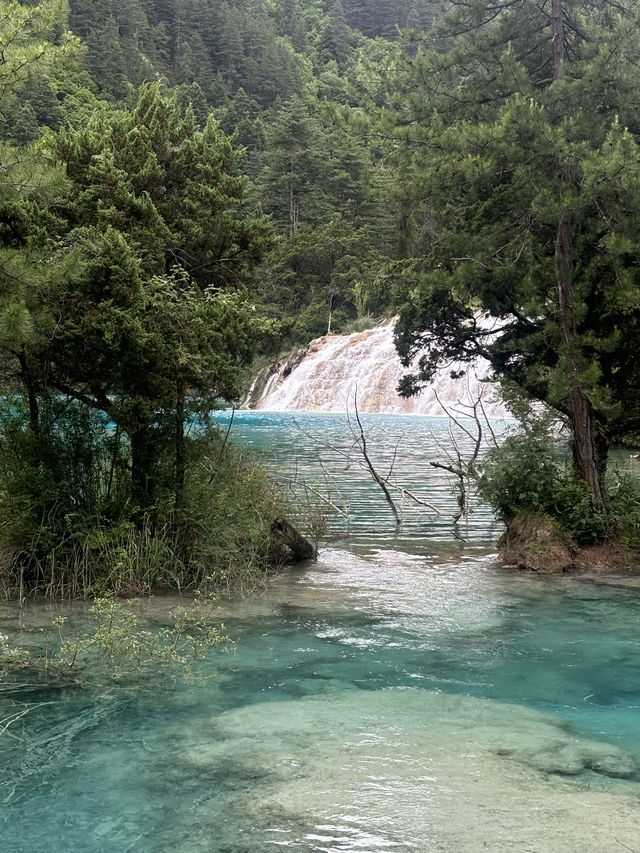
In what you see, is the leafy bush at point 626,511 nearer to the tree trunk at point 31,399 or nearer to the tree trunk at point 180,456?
the tree trunk at point 180,456

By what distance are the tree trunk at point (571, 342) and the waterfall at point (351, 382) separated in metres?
27.2

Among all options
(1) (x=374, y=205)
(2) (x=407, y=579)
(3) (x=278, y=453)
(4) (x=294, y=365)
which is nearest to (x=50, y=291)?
(2) (x=407, y=579)

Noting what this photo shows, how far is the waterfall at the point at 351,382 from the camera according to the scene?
4062 cm

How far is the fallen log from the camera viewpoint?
11305mm

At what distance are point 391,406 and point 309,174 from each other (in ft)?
100

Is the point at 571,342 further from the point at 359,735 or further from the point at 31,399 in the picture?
the point at 359,735

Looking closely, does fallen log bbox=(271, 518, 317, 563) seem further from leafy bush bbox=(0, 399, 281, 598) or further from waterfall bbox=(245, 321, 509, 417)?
waterfall bbox=(245, 321, 509, 417)

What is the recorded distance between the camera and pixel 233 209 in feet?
35.3

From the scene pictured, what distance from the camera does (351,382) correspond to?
43.2m

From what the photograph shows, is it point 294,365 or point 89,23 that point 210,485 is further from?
point 89,23

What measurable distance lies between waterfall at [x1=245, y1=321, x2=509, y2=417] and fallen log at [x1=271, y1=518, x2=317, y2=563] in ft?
90.7

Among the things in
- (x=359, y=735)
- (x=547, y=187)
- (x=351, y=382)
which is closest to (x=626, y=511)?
(x=547, y=187)

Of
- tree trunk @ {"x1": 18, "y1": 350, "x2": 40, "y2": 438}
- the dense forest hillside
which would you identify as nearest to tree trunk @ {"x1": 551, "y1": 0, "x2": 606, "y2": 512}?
the dense forest hillside

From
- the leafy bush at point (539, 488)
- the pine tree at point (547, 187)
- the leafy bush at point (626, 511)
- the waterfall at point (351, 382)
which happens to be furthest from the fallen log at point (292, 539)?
the waterfall at point (351, 382)
